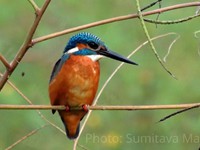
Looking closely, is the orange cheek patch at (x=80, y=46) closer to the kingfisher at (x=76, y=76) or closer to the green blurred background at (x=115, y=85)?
the kingfisher at (x=76, y=76)

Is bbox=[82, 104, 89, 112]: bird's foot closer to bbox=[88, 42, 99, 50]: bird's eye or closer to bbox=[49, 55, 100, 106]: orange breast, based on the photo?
bbox=[49, 55, 100, 106]: orange breast

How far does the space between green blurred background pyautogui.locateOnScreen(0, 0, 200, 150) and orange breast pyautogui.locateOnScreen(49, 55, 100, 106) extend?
1.12 metres

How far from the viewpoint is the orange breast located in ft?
8.54

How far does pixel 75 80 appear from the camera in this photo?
103 inches

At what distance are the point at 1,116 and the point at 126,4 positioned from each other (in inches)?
66.7

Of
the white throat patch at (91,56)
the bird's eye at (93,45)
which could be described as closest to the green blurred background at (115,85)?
the white throat patch at (91,56)

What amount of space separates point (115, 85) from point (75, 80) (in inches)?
73.8

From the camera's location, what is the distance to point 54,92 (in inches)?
103

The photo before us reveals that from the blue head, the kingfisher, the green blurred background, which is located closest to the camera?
the blue head

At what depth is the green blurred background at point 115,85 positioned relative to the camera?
405 centimetres

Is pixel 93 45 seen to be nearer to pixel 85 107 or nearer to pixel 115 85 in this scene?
pixel 85 107

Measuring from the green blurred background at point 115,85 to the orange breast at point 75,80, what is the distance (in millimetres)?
1120

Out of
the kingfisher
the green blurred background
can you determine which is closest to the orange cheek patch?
the kingfisher

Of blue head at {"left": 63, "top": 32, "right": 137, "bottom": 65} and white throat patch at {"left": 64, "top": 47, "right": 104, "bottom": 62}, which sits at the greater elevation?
blue head at {"left": 63, "top": 32, "right": 137, "bottom": 65}
